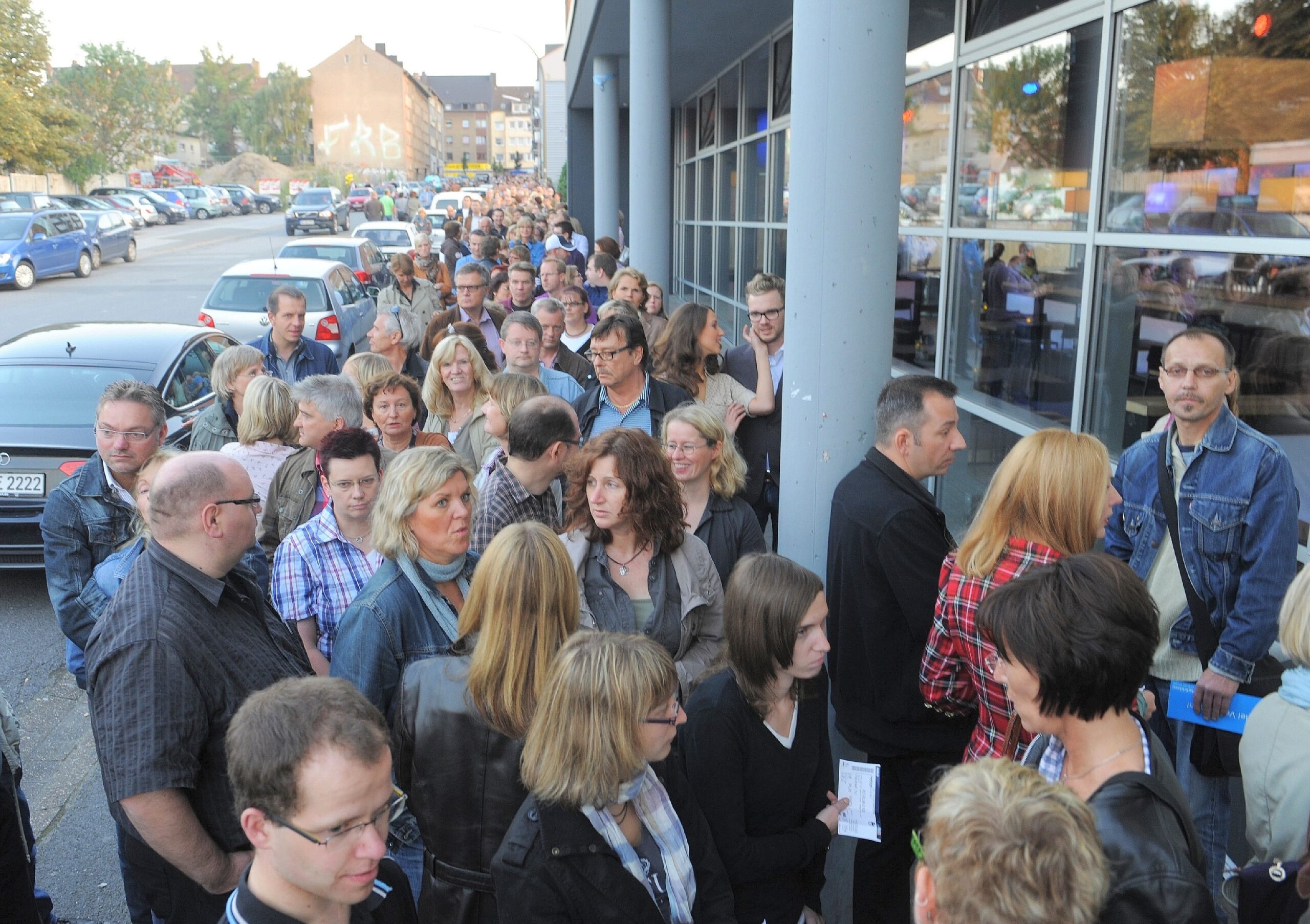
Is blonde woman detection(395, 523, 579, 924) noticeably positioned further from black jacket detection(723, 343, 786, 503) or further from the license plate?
the license plate

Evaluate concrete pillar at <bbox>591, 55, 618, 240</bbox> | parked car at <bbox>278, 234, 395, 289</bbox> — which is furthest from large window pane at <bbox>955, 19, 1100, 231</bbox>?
parked car at <bbox>278, 234, 395, 289</bbox>

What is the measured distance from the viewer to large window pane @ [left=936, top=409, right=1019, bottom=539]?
5.79 metres

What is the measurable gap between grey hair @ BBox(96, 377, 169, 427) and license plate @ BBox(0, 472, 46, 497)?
118 inches

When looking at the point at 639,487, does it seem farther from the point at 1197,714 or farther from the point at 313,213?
the point at 313,213

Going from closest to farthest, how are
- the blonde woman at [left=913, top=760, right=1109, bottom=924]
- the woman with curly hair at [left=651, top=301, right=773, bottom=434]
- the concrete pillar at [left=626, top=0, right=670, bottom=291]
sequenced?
the blonde woman at [left=913, top=760, right=1109, bottom=924] < the woman with curly hair at [left=651, top=301, right=773, bottom=434] < the concrete pillar at [left=626, top=0, right=670, bottom=291]

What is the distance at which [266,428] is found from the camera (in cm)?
498

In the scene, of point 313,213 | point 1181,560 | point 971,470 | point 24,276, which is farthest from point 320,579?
point 313,213

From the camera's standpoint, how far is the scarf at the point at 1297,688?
2.27 m

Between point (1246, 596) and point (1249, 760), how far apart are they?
0.92m

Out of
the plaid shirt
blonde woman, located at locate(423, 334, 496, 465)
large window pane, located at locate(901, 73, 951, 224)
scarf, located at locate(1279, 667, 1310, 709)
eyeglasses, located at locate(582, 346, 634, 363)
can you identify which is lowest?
the plaid shirt

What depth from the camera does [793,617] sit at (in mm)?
2619

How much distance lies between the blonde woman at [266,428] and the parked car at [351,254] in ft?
41.1

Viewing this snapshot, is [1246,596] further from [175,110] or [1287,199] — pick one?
[175,110]

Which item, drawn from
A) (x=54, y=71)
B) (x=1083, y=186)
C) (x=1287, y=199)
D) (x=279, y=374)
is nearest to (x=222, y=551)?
(x=1287, y=199)
